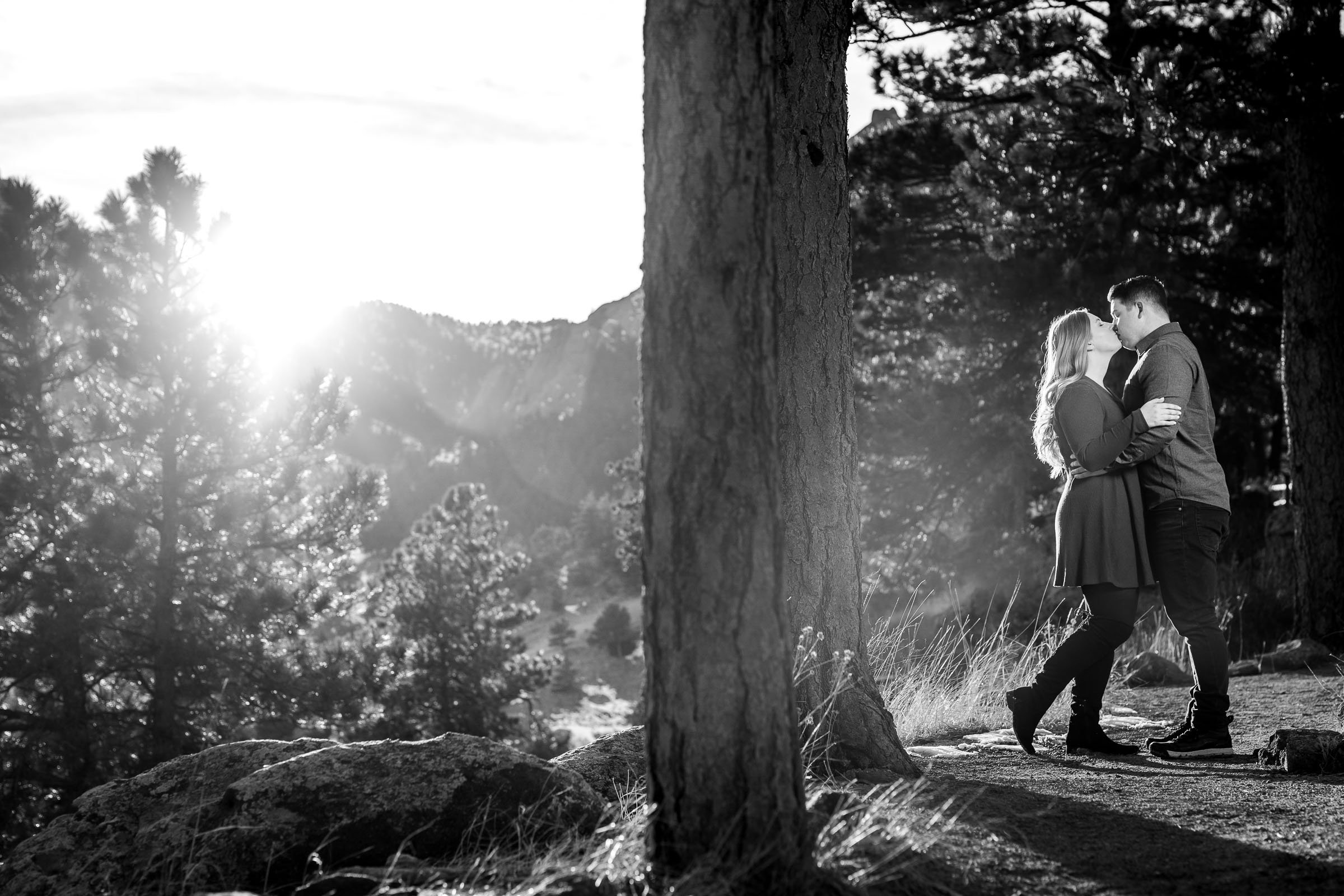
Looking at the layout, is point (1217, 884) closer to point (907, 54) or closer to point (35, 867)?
point (35, 867)

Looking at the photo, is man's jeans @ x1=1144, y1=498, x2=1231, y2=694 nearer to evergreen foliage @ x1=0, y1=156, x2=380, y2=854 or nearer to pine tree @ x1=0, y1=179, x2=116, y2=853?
evergreen foliage @ x1=0, y1=156, x2=380, y2=854

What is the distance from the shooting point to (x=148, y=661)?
1822cm

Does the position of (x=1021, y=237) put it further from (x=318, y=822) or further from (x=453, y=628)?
(x=453, y=628)

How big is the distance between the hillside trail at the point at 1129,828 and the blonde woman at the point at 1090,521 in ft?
0.82

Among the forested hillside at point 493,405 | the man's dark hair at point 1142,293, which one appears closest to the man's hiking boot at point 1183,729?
the man's dark hair at point 1142,293

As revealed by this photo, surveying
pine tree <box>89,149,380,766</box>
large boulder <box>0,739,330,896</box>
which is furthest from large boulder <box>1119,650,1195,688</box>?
pine tree <box>89,149,380,766</box>

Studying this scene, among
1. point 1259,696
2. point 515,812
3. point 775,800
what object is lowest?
point 1259,696

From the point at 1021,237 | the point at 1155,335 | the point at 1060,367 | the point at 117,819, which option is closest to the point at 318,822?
the point at 117,819

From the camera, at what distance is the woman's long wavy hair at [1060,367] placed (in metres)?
4.77

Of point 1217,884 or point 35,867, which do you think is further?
point 35,867

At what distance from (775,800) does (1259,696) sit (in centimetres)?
579

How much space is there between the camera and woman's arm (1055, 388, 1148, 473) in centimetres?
457

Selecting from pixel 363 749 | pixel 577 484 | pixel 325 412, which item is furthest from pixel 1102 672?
pixel 577 484

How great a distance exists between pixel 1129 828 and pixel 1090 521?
Result: 1.59 meters
